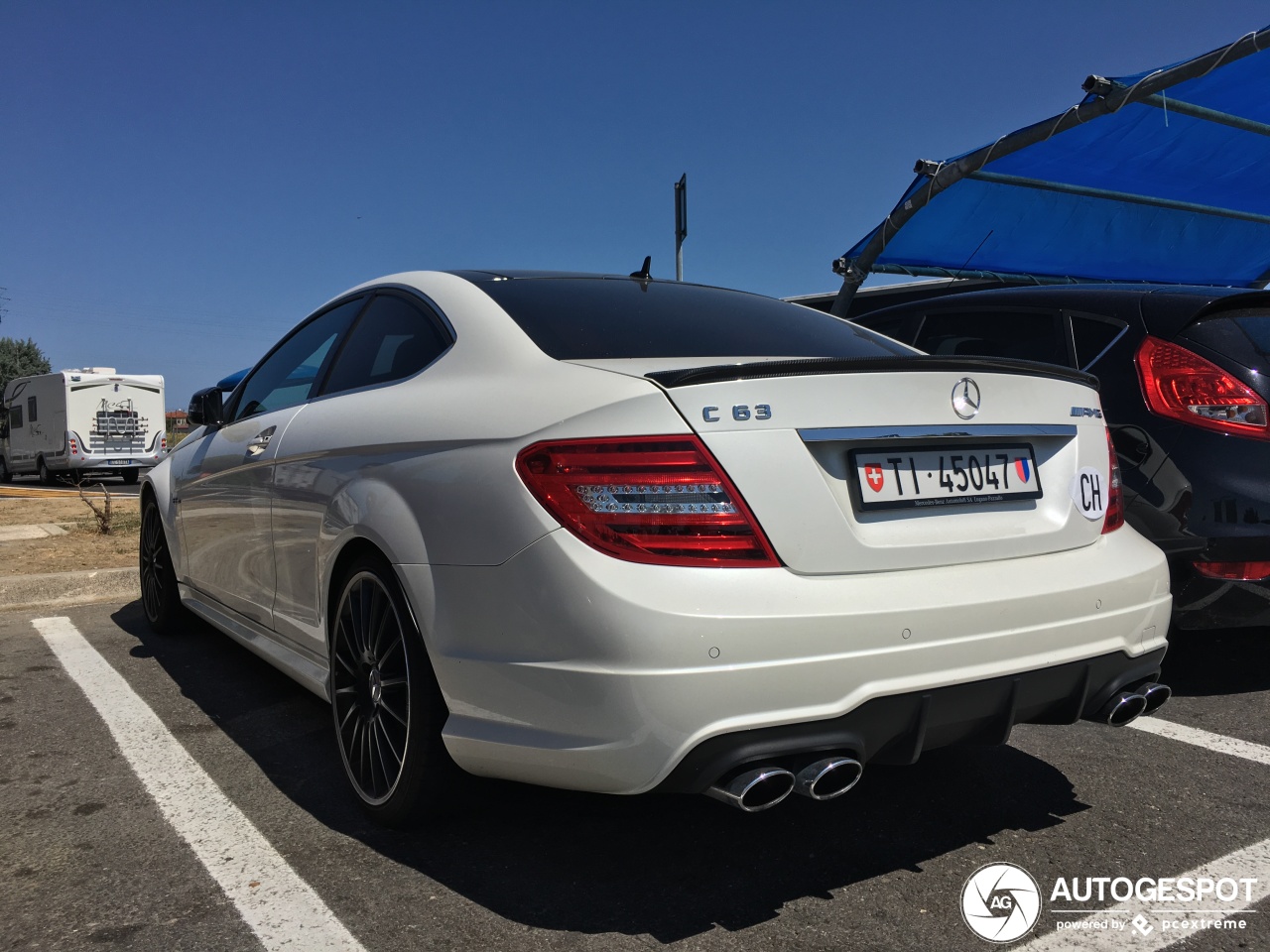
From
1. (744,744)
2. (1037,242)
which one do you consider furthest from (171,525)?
(1037,242)

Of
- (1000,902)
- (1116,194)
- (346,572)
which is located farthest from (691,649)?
(1116,194)

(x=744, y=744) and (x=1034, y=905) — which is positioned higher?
(x=744, y=744)

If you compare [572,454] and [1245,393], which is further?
[1245,393]

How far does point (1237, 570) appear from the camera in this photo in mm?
3377

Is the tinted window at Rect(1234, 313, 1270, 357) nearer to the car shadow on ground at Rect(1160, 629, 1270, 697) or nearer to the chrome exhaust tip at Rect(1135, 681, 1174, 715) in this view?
the car shadow on ground at Rect(1160, 629, 1270, 697)

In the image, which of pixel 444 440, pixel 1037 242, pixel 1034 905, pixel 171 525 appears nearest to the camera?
pixel 1034 905

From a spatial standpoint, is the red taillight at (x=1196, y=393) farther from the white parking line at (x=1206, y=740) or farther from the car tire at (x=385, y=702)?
the car tire at (x=385, y=702)

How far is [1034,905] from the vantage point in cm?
223

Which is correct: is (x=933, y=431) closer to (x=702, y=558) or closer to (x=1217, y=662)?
(x=702, y=558)

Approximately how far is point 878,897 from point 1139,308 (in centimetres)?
254

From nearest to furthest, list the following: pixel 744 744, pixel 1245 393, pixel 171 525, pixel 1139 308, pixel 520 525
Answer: pixel 744 744 < pixel 520 525 < pixel 1245 393 < pixel 1139 308 < pixel 171 525

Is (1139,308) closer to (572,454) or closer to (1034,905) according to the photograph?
(1034,905)

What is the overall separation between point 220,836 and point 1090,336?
3.43 m

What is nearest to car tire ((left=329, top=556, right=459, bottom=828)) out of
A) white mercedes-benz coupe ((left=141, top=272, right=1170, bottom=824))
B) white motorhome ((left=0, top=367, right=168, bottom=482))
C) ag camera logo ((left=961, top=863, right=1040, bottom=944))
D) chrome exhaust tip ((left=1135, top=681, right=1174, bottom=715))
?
white mercedes-benz coupe ((left=141, top=272, right=1170, bottom=824))
